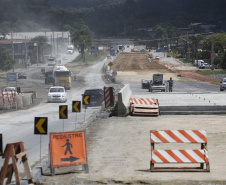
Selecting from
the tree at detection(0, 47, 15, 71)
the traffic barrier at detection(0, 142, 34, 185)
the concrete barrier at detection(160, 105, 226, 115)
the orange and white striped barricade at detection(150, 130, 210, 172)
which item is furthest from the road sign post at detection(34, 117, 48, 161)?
the tree at detection(0, 47, 15, 71)

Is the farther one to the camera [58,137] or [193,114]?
[193,114]

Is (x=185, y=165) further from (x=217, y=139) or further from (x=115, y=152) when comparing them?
(x=217, y=139)

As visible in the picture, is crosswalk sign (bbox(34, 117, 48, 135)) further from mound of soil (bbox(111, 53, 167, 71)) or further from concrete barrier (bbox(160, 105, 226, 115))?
mound of soil (bbox(111, 53, 167, 71))

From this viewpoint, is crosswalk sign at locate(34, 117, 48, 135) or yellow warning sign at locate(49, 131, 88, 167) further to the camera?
crosswalk sign at locate(34, 117, 48, 135)

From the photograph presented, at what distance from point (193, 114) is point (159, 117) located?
240cm

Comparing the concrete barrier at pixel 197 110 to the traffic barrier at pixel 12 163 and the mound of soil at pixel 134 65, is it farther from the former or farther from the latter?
the mound of soil at pixel 134 65

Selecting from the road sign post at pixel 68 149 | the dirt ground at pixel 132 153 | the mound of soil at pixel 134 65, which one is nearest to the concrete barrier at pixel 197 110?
the dirt ground at pixel 132 153

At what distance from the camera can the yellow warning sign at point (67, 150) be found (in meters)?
13.8

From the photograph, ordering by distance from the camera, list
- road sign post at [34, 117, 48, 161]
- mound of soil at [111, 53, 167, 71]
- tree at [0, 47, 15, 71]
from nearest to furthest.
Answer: road sign post at [34, 117, 48, 161]
mound of soil at [111, 53, 167, 71]
tree at [0, 47, 15, 71]

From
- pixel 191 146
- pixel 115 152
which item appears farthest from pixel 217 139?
pixel 115 152

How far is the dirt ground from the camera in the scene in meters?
13.1

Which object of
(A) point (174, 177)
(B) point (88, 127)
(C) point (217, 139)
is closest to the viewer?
(A) point (174, 177)

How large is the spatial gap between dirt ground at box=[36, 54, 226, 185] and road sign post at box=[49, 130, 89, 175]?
0.36 metres

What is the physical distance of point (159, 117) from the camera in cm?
2992
